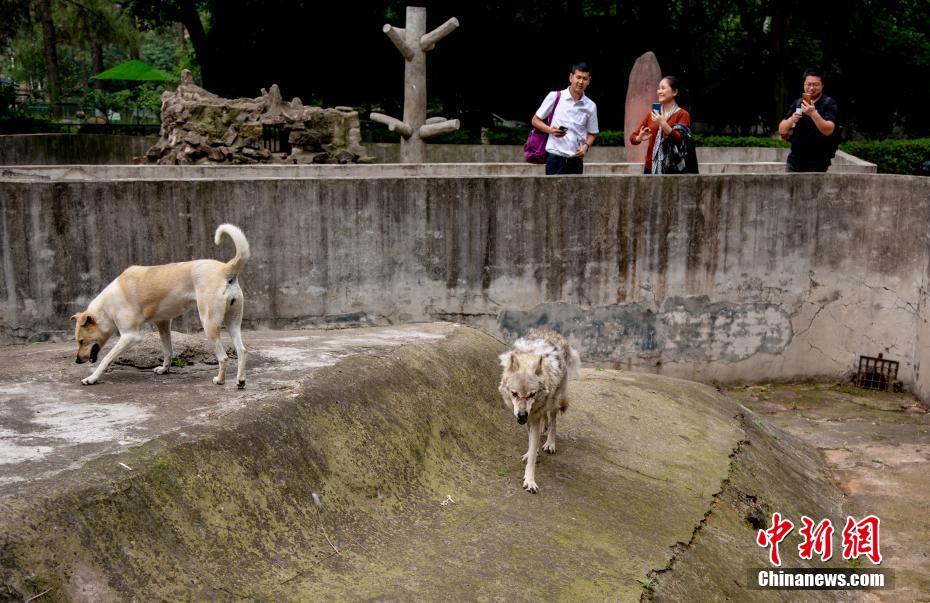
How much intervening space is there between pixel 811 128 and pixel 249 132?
28.8 ft

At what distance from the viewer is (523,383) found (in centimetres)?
593

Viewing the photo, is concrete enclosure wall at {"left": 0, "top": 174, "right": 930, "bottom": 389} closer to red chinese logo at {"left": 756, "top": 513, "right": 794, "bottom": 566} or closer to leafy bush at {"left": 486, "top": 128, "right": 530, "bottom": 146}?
red chinese logo at {"left": 756, "top": 513, "right": 794, "bottom": 566}

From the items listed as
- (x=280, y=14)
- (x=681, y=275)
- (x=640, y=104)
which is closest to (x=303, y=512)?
(x=681, y=275)

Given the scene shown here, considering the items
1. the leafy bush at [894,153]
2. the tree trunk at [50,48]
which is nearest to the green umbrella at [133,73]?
the tree trunk at [50,48]

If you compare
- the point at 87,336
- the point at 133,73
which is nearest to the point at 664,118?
the point at 87,336

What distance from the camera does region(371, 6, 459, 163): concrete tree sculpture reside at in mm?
14773

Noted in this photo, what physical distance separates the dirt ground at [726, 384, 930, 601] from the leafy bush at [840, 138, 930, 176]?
9.04 meters

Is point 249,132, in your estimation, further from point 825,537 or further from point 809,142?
point 825,537

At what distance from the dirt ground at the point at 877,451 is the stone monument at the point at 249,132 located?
835cm

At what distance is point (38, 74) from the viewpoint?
5100 cm

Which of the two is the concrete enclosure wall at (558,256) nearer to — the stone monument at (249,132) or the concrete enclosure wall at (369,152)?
the concrete enclosure wall at (369,152)

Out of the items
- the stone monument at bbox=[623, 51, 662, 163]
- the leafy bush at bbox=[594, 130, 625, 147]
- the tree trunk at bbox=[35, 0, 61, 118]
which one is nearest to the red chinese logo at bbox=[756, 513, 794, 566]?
the stone monument at bbox=[623, 51, 662, 163]

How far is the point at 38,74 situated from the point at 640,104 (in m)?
43.5

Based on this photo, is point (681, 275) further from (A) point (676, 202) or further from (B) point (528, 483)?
(B) point (528, 483)
